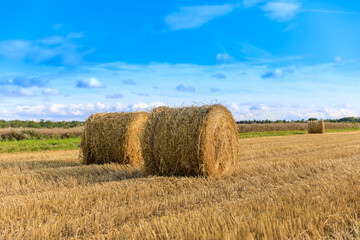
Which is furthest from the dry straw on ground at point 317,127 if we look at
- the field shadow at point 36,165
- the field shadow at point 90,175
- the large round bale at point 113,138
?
the field shadow at point 90,175

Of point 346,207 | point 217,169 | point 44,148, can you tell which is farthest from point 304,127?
point 346,207

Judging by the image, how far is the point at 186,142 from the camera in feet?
23.9

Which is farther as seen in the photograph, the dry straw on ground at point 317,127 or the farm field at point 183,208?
the dry straw on ground at point 317,127

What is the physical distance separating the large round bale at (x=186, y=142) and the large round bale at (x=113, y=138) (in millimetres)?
1936

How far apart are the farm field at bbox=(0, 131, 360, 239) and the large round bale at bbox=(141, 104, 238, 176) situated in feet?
1.74

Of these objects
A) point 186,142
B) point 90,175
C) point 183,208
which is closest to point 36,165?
point 90,175

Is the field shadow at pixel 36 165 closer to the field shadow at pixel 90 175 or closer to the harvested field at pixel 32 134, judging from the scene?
the field shadow at pixel 90 175

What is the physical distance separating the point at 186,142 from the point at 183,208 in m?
2.68

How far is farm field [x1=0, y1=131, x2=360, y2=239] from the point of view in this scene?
363 cm

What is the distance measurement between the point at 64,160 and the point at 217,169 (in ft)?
19.0

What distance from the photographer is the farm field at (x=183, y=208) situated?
363 centimetres

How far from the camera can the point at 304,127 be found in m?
41.8

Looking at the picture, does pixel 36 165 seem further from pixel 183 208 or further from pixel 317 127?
pixel 317 127

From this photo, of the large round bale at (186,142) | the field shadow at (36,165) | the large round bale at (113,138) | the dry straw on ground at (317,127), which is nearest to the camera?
the large round bale at (186,142)
